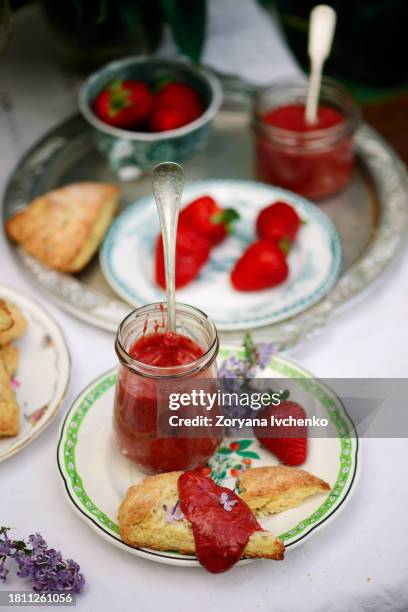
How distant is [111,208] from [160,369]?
0.66m

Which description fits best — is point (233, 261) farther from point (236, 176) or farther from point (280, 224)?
point (236, 176)

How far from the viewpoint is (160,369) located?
2.95 feet

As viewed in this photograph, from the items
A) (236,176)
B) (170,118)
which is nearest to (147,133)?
(170,118)

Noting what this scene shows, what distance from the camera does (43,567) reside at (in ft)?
2.91

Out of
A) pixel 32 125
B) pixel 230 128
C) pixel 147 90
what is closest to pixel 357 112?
pixel 230 128

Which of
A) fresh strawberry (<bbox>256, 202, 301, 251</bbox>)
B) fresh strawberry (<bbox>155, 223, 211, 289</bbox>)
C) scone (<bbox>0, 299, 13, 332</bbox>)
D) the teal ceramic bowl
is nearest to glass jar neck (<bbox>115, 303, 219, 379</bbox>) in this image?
scone (<bbox>0, 299, 13, 332</bbox>)

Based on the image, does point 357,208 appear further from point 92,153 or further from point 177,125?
point 92,153

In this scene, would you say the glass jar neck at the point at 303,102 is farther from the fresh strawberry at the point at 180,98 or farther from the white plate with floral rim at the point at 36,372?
the white plate with floral rim at the point at 36,372

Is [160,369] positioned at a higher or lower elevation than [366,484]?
higher

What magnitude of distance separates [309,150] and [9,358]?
2.37 ft

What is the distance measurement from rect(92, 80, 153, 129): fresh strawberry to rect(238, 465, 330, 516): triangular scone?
0.91 metres

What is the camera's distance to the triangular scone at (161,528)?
2.79 feet

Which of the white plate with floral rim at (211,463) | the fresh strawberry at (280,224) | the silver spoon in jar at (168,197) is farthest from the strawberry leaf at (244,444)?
the fresh strawberry at (280,224)

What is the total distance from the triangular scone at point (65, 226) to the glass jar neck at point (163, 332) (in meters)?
0.42
